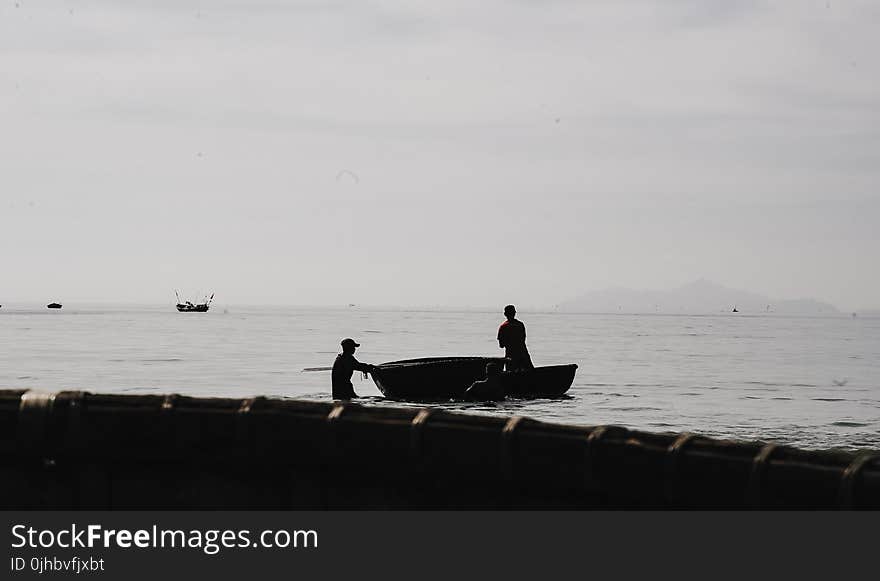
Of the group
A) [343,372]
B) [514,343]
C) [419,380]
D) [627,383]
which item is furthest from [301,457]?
[627,383]

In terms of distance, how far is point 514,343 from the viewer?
24.8m

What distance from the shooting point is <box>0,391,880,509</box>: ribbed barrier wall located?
5590 mm

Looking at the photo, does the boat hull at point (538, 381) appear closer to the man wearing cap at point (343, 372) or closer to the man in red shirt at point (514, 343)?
the man in red shirt at point (514, 343)

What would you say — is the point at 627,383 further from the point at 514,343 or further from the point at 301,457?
the point at 301,457

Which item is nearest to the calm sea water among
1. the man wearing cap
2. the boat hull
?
the boat hull

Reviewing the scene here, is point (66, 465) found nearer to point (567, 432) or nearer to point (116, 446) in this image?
point (116, 446)

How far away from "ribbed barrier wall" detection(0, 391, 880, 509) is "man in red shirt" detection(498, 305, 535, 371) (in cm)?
1777

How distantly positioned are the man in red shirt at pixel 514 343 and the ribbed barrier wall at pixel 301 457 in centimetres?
1777

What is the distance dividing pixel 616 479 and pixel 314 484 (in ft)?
6.01

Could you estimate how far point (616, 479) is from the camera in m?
5.52

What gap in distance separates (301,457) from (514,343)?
1895 centimetres

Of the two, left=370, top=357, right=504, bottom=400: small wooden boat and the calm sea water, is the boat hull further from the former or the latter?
left=370, top=357, right=504, bottom=400: small wooden boat

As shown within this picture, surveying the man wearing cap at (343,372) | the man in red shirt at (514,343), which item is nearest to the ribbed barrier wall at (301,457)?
the man wearing cap at (343,372)
